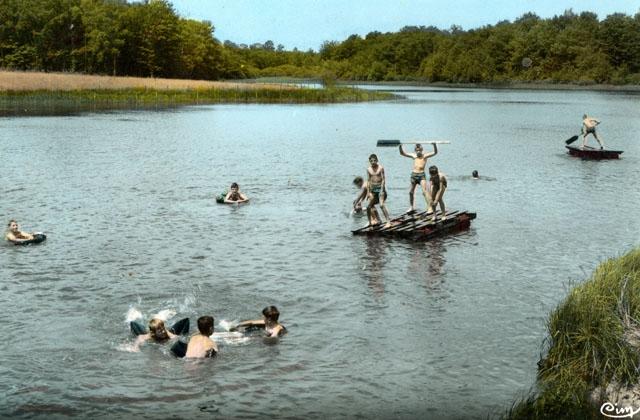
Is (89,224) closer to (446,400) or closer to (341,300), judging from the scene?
(341,300)

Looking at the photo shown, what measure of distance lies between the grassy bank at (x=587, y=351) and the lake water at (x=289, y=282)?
3.23 feet

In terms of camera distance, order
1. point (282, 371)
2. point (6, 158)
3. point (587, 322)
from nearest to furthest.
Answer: point (587, 322) < point (282, 371) < point (6, 158)

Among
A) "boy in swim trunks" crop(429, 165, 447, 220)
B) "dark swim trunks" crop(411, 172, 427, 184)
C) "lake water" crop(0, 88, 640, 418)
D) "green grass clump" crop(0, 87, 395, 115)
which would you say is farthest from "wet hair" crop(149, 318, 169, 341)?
"green grass clump" crop(0, 87, 395, 115)

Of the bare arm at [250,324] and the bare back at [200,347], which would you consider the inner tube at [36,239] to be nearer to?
the bare arm at [250,324]

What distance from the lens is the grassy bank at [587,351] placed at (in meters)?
13.2

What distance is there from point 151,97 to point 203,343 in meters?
105

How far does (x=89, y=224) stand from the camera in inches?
1199

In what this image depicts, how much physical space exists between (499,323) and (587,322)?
4463mm

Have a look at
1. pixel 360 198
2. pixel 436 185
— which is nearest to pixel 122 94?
pixel 360 198

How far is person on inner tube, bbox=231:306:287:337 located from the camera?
1748 centimetres

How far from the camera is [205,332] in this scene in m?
16.5

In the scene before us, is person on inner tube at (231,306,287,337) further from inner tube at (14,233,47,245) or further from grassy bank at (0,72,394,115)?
grassy bank at (0,72,394,115)

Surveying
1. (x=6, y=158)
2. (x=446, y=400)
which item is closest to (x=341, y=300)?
(x=446, y=400)

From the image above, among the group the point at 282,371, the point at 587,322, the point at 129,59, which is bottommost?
the point at 282,371
